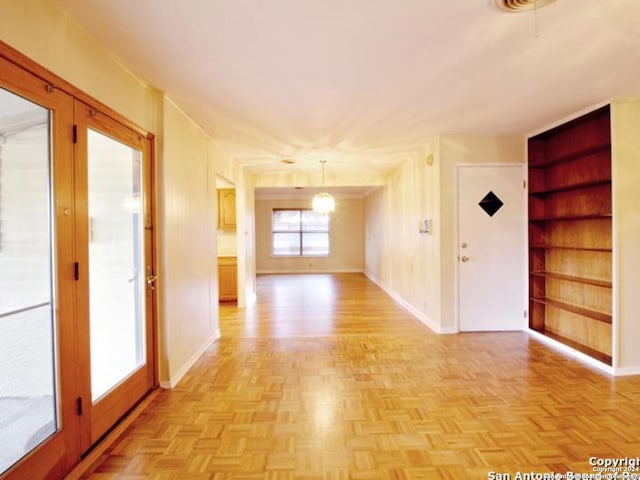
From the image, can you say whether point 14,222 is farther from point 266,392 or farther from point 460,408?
point 460,408

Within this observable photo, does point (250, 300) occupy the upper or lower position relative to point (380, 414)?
upper

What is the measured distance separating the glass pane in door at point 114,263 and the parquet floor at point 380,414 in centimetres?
43

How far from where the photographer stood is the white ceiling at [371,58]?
176 cm

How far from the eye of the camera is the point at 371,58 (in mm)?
2215

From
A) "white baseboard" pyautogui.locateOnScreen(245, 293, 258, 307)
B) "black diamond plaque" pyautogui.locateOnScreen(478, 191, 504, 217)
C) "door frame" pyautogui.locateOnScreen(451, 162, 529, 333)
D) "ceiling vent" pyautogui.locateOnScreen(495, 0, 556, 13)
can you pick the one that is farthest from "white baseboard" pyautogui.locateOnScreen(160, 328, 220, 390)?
"black diamond plaque" pyautogui.locateOnScreen(478, 191, 504, 217)

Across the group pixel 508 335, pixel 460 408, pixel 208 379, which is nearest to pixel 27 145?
pixel 208 379

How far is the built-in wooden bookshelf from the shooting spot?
10.8 feet

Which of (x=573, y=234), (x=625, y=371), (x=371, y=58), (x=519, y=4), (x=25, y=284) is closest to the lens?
(x=25, y=284)

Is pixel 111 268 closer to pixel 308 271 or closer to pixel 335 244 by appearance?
pixel 308 271

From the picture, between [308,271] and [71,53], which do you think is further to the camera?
[308,271]

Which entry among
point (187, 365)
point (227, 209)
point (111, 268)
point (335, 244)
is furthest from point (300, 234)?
point (111, 268)

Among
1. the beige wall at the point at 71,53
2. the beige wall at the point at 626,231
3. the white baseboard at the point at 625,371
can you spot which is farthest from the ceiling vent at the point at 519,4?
the white baseboard at the point at 625,371

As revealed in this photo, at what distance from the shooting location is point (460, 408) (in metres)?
2.43

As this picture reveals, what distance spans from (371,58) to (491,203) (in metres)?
2.79
